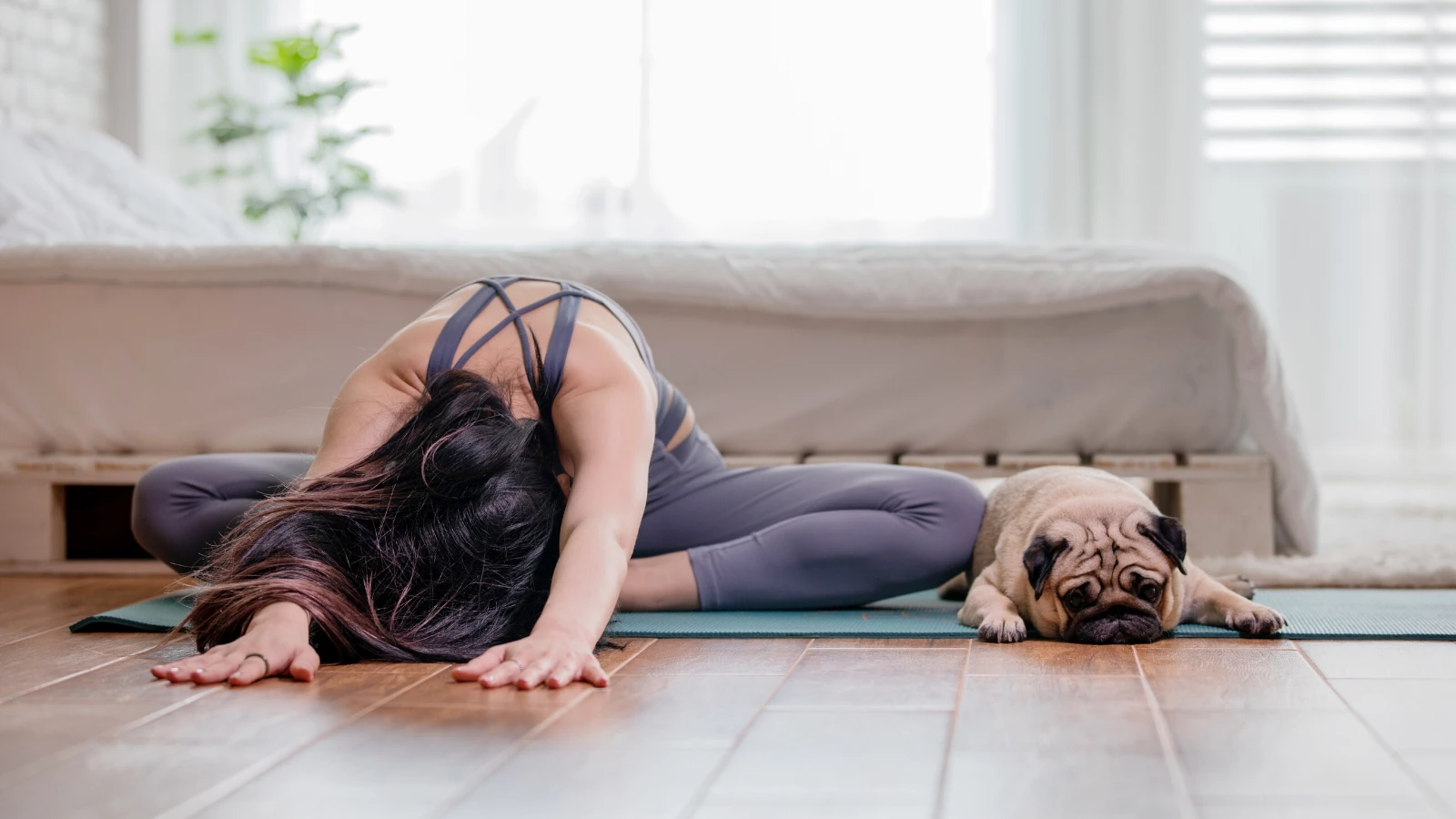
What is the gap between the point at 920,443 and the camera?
2.49 metres

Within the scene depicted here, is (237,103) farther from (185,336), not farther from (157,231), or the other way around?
(185,336)

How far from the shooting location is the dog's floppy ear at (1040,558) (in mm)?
1604

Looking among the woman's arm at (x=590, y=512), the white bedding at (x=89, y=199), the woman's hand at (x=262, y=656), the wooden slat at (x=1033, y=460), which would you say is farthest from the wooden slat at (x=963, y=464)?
the white bedding at (x=89, y=199)

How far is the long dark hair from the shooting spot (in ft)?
4.61

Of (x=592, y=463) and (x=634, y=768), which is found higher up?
(x=592, y=463)

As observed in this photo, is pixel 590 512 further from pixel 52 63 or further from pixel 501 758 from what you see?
pixel 52 63

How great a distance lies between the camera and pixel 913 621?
71.4 inches

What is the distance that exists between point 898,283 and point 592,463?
1158 millimetres

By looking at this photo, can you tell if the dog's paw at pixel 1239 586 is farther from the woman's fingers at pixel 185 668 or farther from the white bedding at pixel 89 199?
the white bedding at pixel 89 199

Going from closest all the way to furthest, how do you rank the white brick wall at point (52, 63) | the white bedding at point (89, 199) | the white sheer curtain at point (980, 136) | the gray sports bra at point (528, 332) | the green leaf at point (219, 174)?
the gray sports bra at point (528, 332)
the white bedding at point (89, 199)
the white brick wall at point (52, 63)
the white sheer curtain at point (980, 136)
the green leaf at point (219, 174)

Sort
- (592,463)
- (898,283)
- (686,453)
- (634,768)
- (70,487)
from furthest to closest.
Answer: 1. (70,487)
2. (898,283)
3. (686,453)
4. (592,463)
5. (634,768)

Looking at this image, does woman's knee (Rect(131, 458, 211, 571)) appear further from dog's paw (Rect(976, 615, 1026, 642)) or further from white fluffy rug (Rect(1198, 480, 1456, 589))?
white fluffy rug (Rect(1198, 480, 1456, 589))

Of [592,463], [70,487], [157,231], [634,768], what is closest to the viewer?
[634,768]

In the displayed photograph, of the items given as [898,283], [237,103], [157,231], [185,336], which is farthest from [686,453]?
[237,103]
